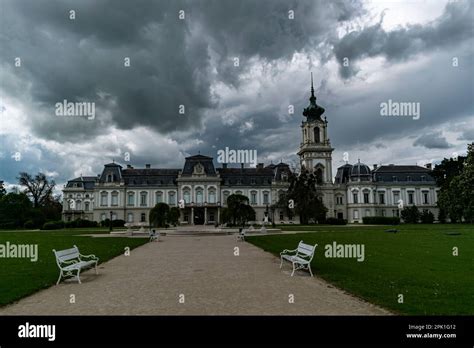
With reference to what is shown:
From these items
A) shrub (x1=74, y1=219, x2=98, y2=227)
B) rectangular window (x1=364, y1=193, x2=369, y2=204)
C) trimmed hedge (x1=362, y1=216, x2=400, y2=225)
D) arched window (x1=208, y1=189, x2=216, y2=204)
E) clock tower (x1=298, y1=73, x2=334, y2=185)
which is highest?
clock tower (x1=298, y1=73, x2=334, y2=185)

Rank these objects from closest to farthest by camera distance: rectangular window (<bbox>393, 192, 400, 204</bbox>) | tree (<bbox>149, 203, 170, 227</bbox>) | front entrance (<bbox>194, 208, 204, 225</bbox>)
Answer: tree (<bbox>149, 203, 170, 227</bbox>) < front entrance (<bbox>194, 208, 204, 225</bbox>) < rectangular window (<bbox>393, 192, 400, 204</bbox>)

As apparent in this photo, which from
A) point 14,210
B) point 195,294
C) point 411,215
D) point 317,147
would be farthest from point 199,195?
point 195,294

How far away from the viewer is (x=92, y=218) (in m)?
68.6

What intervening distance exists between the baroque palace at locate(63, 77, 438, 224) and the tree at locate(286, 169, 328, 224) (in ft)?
28.0

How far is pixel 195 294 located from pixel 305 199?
47743mm

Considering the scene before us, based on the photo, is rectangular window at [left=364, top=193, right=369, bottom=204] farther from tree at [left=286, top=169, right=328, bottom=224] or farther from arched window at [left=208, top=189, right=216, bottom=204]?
arched window at [left=208, top=189, right=216, bottom=204]

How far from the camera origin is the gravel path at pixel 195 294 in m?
6.34

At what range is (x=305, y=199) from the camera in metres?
54.0

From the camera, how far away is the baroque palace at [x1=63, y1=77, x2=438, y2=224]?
65625 millimetres

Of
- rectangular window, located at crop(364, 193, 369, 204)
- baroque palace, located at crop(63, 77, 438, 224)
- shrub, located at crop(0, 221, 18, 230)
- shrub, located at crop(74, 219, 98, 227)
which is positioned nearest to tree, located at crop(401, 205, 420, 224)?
baroque palace, located at crop(63, 77, 438, 224)
